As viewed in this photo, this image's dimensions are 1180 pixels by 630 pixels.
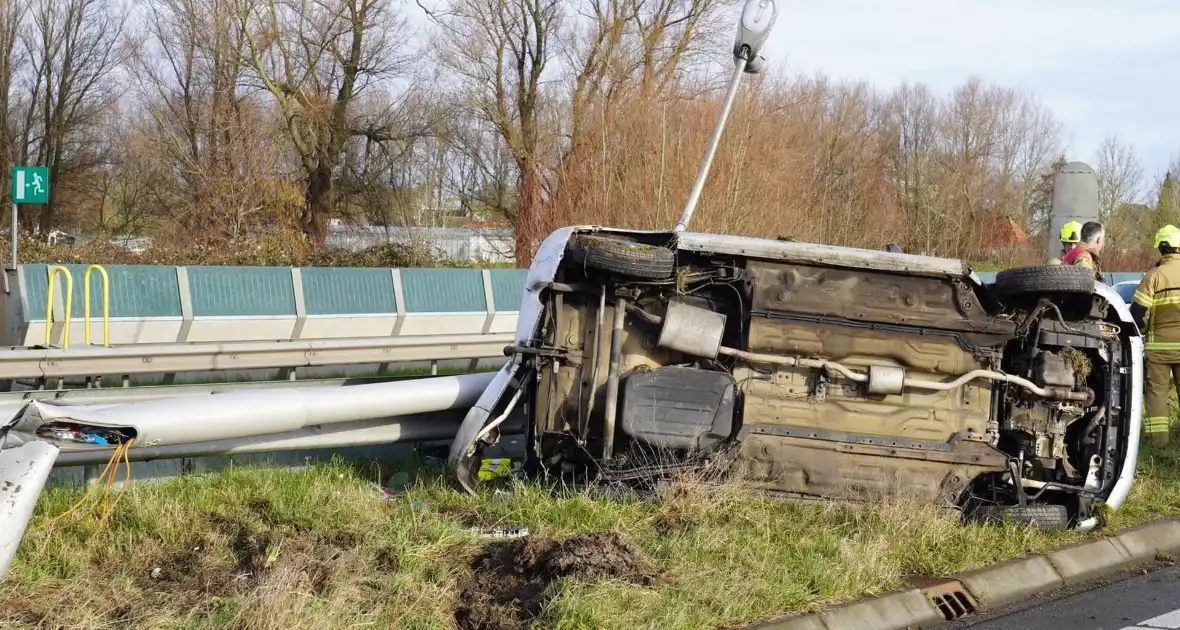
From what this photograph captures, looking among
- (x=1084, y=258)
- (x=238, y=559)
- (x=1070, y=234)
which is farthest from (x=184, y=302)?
(x=1084, y=258)

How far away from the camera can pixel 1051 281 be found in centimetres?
633

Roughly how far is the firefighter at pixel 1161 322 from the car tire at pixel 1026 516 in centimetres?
257

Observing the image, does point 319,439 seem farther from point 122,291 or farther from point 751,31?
point 122,291

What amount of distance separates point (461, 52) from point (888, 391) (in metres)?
29.2

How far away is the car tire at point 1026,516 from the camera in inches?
238

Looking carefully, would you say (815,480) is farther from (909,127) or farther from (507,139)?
(909,127)

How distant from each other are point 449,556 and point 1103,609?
311 cm

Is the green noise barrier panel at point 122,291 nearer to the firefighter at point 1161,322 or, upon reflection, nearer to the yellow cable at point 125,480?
the yellow cable at point 125,480

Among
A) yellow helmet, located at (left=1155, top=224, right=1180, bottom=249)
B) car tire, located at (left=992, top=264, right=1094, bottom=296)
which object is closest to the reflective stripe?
yellow helmet, located at (left=1155, top=224, right=1180, bottom=249)

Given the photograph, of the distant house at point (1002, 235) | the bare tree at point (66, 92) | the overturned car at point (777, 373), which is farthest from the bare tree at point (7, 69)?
the overturned car at point (777, 373)

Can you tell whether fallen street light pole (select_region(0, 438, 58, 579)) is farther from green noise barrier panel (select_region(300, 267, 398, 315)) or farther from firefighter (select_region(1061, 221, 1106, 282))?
green noise barrier panel (select_region(300, 267, 398, 315))

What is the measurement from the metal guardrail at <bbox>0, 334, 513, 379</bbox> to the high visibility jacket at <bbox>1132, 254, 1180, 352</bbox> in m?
7.13

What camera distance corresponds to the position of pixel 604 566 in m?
4.56

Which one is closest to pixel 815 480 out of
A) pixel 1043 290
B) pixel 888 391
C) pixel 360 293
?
pixel 888 391
